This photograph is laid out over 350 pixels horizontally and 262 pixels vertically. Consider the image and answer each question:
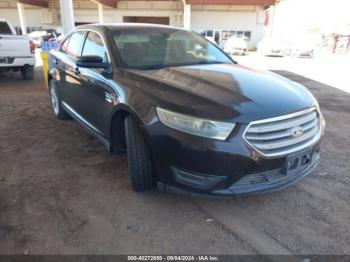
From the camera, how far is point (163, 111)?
2.46 m

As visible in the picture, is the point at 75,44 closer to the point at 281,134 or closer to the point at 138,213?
the point at 138,213

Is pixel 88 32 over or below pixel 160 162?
over

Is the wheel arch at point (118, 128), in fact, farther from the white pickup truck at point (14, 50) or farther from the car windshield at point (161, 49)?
the white pickup truck at point (14, 50)

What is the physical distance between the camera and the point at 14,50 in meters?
8.10

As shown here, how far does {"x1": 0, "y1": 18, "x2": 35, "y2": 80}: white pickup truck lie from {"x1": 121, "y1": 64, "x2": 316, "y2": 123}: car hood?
6420 mm

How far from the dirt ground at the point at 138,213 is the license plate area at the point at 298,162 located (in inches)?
16.3

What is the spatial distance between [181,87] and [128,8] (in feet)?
97.0

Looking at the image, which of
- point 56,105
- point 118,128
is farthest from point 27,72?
point 118,128

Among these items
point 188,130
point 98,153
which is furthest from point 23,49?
point 188,130

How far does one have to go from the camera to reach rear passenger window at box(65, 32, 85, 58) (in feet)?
13.7

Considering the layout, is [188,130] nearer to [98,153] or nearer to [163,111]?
[163,111]

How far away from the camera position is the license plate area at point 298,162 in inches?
97.9

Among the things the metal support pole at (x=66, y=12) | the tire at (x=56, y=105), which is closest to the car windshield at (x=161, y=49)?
the tire at (x=56, y=105)

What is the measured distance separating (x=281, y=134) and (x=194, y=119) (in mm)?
715
